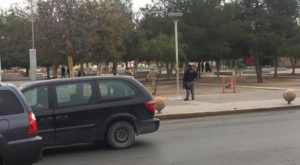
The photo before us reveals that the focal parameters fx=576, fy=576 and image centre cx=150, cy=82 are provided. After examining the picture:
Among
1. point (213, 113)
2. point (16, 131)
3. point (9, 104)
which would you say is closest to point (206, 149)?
point (16, 131)

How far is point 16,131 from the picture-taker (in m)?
8.13

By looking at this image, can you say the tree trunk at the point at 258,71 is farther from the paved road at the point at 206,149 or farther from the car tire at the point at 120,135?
the car tire at the point at 120,135

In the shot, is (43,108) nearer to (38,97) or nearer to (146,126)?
(38,97)

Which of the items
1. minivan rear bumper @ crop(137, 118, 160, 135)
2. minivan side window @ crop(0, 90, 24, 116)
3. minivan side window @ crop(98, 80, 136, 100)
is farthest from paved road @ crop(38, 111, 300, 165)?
minivan side window @ crop(0, 90, 24, 116)

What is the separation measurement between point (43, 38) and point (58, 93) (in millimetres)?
22776

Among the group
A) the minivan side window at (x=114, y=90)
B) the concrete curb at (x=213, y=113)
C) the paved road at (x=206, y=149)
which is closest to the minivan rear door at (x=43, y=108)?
the paved road at (x=206, y=149)

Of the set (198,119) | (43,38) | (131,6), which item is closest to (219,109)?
(198,119)

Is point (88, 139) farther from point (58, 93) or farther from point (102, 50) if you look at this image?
point (102, 50)

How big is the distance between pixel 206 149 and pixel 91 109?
7.70 feet

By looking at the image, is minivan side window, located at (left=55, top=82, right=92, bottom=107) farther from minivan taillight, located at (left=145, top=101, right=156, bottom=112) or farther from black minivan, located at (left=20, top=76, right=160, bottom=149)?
minivan taillight, located at (left=145, top=101, right=156, bottom=112)

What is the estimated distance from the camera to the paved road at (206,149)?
9797 mm

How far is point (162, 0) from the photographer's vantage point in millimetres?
47125

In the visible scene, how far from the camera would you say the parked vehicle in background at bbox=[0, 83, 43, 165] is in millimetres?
8062

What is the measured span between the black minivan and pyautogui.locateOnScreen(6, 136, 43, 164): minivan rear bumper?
8.09 ft
